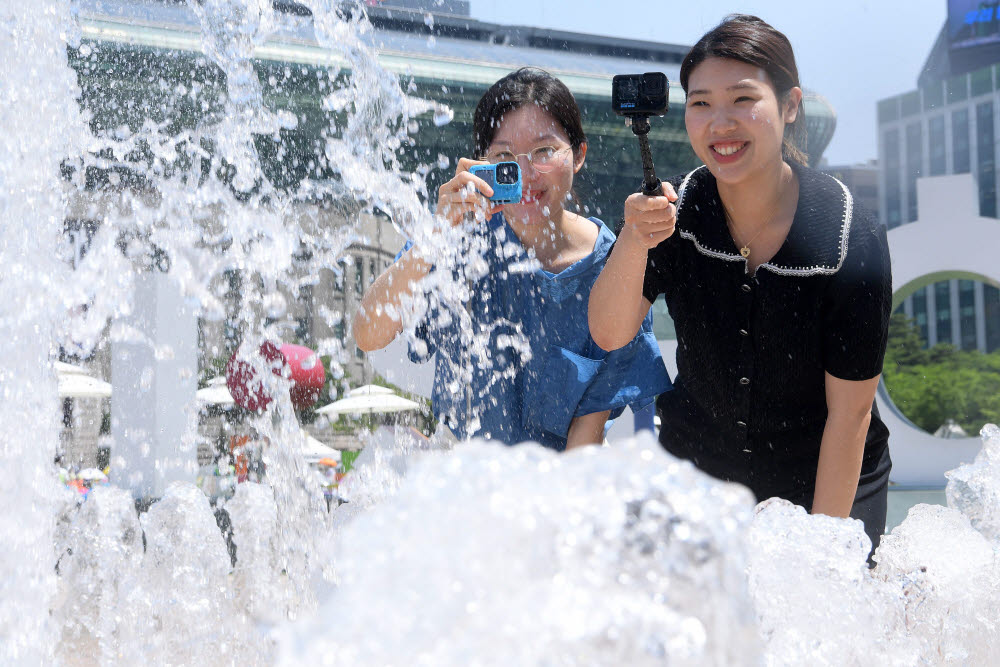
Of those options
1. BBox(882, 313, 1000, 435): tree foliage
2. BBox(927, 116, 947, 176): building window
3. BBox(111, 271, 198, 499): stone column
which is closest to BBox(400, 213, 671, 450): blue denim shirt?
BBox(111, 271, 198, 499): stone column

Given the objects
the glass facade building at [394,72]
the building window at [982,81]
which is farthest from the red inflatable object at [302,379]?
the building window at [982,81]

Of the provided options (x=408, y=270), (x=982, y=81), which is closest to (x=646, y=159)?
(x=408, y=270)

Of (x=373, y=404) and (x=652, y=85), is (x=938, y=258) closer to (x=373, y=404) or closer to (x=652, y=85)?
(x=373, y=404)

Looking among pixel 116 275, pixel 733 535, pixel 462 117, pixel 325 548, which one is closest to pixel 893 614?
pixel 733 535

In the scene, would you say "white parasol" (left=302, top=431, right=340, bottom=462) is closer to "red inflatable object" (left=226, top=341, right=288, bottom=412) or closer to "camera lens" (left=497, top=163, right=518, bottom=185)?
"red inflatable object" (left=226, top=341, right=288, bottom=412)

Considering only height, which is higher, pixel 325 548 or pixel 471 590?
pixel 471 590

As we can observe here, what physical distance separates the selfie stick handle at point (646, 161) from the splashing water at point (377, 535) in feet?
1.67

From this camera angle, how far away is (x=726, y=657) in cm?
74

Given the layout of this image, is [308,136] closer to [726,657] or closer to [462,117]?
[462,117]

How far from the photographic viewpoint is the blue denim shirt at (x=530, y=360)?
2.03 meters

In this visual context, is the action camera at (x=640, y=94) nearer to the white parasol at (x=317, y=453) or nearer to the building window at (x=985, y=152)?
the white parasol at (x=317, y=453)

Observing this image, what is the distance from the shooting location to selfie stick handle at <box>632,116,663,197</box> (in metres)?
1.66

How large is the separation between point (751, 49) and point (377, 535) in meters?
1.32

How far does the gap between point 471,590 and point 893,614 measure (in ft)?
3.53
